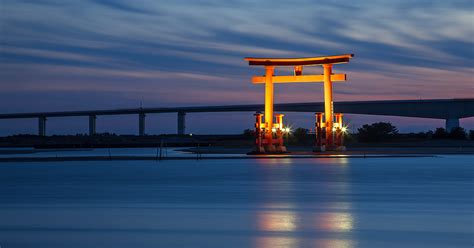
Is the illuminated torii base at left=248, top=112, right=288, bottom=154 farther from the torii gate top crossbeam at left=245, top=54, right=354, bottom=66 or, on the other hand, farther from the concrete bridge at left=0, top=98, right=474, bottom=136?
the concrete bridge at left=0, top=98, right=474, bottom=136

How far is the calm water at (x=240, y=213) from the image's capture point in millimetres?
10797

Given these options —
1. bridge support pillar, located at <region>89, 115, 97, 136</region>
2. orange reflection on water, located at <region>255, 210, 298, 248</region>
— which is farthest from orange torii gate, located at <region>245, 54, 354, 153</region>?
bridge support pillar, located at <region>89, 115, 97, 136</region>

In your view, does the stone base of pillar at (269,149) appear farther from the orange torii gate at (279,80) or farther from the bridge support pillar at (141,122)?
the bridge support pillar at (141,122)

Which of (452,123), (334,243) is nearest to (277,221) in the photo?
(334,243)

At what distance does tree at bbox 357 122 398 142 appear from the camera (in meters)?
80.4

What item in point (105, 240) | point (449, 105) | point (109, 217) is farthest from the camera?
point (449, 105)

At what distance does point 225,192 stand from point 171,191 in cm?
151

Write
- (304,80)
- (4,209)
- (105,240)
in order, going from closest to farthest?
(105,240) → (4,209) → (304,80)

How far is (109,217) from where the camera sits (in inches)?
530

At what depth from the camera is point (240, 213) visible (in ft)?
46.1

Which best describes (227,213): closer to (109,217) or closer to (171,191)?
(109,217)

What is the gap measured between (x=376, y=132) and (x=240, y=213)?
6966 centimetres

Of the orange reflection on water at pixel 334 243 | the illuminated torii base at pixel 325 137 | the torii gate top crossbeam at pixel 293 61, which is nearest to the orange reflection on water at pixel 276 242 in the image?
the orange reflection on water at pixel 334 243

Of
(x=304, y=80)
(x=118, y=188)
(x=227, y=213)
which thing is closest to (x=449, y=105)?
(x=304, y=80)
